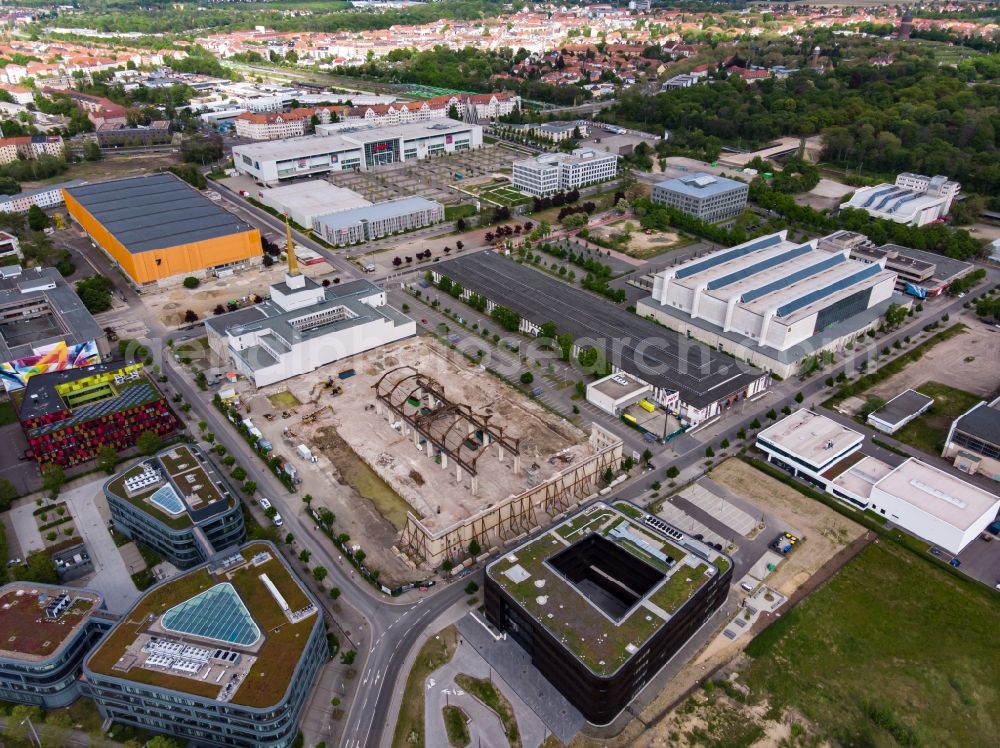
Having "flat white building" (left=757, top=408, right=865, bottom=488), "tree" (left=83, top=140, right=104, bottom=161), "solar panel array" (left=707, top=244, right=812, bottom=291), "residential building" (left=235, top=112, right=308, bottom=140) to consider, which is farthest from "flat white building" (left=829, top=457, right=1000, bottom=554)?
"tree" (left=83, top=140, right=104, bottom=161)

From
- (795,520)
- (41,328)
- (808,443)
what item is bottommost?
(795,520)

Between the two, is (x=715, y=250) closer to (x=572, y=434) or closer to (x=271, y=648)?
(x=572, y=434)

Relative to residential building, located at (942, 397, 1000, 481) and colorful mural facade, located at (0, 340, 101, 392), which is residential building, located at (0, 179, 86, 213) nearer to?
colorful mural facade, located at (0, 340, 101, 392)

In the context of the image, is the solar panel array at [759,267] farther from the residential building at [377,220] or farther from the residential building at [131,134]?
the residential building at [131,134]

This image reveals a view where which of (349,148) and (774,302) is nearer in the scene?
(774,302)

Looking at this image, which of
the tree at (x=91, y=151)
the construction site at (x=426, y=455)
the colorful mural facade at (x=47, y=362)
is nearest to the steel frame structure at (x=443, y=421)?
the construction site at (x=426, y=455)

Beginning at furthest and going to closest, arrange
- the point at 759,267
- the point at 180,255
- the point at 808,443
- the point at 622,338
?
the point at 180,255 → the point at 759,267 → the point at 622,338 → the point at 808,443

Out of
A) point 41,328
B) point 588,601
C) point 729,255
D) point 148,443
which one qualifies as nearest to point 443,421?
point 588,601

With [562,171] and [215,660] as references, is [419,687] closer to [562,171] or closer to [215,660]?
[215,660]
